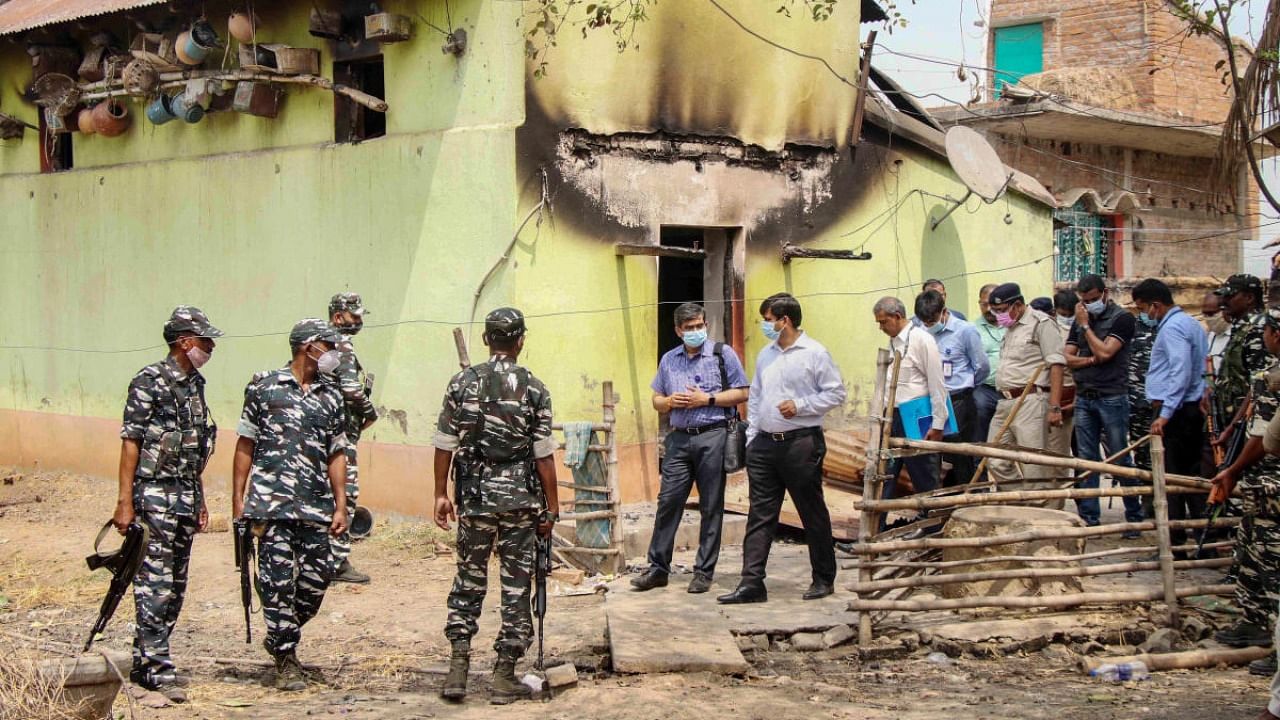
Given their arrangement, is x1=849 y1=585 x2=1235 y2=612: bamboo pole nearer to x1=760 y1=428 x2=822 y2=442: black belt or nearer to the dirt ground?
the dirt ground

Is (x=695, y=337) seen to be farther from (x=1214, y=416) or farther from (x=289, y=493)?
(x=1214, y=416)

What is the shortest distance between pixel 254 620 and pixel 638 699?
3.16 meters

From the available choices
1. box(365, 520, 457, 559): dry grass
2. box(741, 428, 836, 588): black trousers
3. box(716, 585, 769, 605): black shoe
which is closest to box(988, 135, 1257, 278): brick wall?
box(365, 520, 457, 559): dry grass

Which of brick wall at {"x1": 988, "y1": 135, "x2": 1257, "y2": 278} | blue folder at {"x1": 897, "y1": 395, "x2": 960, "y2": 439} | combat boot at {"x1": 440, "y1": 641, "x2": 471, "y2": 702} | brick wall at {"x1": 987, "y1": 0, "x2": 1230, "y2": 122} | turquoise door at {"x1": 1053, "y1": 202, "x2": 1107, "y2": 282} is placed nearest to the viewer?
combat boot at {"x1": 440, "y1": 641, "x2": 471, "y2": 702}

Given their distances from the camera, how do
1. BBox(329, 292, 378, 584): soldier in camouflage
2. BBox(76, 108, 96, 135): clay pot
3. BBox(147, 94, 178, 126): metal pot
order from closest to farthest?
BBox(329, 292, 378, 584): soldier in camouflage
BBox(147, 94, 178, 126): metal pot
BBox(76, 108, 96, 135): clay pot

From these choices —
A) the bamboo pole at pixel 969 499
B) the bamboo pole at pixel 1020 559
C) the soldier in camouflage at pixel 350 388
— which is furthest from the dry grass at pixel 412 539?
the bamboo pole at pixel 969 499

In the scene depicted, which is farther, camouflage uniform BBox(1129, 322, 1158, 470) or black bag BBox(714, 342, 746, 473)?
camouflage uniform BBox(1129, 322, 1158, 470)

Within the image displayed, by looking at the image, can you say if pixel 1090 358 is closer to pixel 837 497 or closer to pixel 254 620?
pixel 837 497

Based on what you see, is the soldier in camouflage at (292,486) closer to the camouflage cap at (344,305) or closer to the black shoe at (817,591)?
the camouflage cap at (344,305)

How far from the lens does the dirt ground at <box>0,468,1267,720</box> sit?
6.07 meters

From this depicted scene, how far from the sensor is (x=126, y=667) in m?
5.58

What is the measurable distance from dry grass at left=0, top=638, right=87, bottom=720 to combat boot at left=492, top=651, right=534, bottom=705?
182cm

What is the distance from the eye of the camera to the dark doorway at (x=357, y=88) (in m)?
11.6

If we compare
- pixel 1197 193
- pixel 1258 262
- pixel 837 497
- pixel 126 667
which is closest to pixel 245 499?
pixel 126 667
